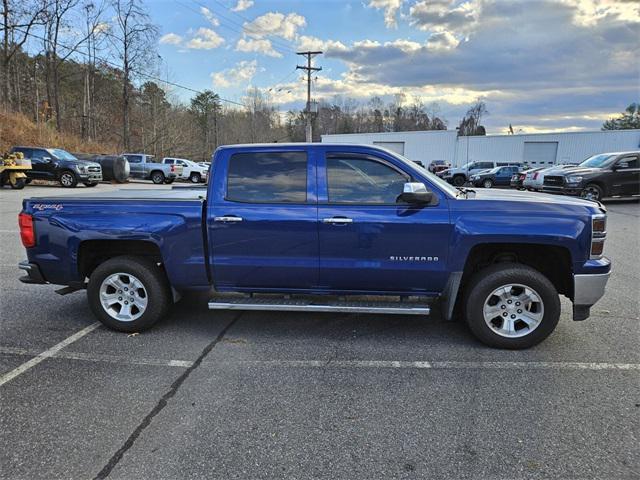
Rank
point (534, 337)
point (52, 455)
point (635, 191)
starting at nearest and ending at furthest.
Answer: point (52, 455)
point (534, 337)
point (635, 191)

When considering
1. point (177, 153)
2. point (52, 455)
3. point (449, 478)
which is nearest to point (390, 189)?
point (449, 478)

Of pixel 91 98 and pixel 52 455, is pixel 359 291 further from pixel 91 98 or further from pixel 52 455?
pixel 91 98

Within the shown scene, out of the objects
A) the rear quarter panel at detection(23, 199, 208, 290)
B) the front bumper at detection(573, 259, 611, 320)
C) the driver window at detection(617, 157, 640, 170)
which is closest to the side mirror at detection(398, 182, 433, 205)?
the front bumper at detection(573, 259, 611, 320)

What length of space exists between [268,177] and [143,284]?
158 cm

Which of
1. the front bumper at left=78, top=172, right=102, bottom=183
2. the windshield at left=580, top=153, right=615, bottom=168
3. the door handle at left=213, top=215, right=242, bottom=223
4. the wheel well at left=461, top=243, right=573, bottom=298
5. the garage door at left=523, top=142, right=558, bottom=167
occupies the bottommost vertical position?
the wheel well at left=461, top=243, right=573, bottom=298

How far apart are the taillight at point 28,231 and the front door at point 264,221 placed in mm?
1816

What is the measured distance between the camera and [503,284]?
3.89 meters

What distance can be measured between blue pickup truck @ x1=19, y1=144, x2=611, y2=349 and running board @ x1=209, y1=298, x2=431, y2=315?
0.4 inches

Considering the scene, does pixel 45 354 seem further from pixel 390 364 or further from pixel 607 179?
pixel 607 179

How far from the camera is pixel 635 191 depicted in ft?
52.3

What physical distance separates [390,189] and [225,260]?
1654 mm

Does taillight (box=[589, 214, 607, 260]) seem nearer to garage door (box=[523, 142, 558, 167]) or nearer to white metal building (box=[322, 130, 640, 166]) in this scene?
white metal building (box=[322, 130, 640, 166])

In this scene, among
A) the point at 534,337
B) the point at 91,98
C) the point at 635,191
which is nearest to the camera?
the point at 534,337

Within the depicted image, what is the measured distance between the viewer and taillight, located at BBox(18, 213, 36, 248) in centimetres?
435
